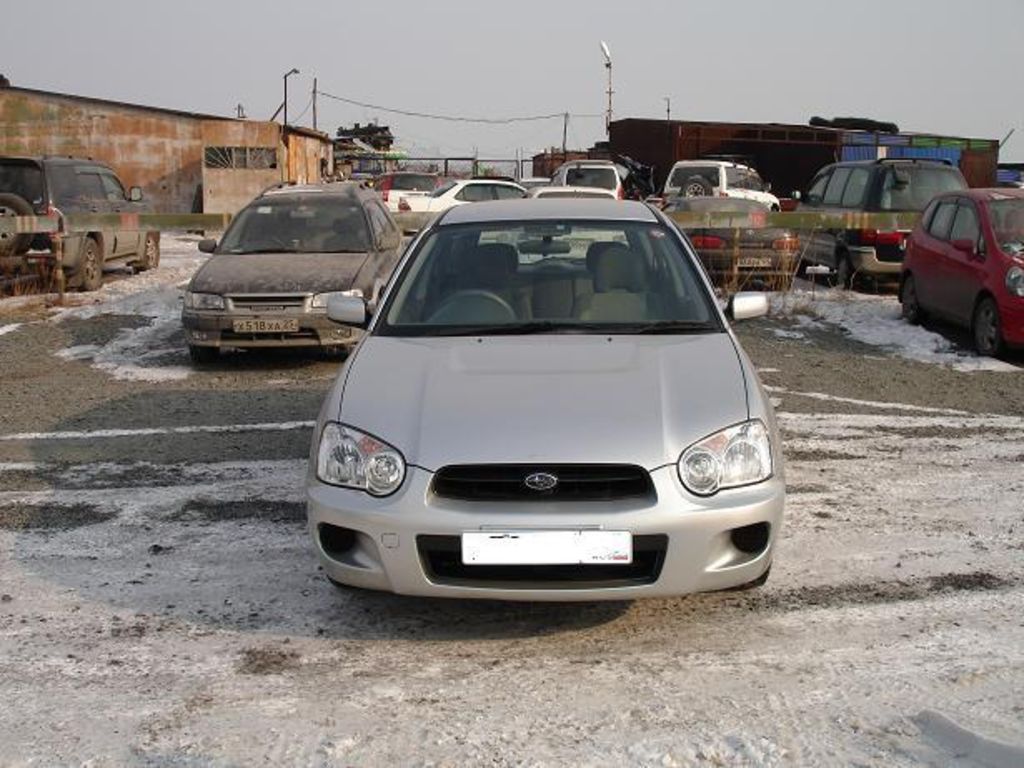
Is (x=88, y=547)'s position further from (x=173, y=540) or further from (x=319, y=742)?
(x=319, y=742)

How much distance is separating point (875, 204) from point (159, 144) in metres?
22.3

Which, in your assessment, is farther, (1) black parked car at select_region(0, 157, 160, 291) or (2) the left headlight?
(1) black parked car at select_region(0, 157, 160, 291)

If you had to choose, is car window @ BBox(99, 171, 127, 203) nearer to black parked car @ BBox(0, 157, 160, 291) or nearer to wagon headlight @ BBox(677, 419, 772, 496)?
black parked car @ BBox(0, 157, 160, 291)

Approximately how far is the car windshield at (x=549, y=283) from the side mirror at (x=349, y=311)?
324 mm

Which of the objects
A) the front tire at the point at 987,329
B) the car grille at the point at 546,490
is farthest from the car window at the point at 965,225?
the car grille at the point at 546,490

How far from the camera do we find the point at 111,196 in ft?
53.5

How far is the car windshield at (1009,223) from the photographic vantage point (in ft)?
34.0

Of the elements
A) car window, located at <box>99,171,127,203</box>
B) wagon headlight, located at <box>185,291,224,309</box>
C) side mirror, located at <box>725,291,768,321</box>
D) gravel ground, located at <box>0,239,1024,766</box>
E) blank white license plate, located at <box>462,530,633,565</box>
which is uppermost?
car window, located at <box>99,171,127,203</box>

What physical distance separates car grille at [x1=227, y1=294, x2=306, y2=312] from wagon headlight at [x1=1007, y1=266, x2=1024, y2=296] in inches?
244

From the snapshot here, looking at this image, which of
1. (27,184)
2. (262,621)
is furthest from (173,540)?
(27,184)

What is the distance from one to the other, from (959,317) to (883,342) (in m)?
0.76

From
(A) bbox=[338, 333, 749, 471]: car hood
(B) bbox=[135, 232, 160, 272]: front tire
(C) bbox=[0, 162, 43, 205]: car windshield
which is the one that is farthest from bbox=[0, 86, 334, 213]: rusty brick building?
(A) bbox=[338, 333, 749, 471]: car hood

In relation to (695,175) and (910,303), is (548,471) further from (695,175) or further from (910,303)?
(695,175)

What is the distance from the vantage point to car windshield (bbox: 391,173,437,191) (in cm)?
2859
